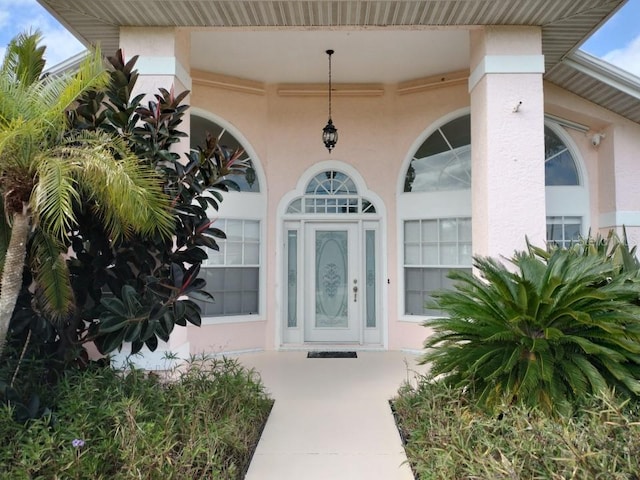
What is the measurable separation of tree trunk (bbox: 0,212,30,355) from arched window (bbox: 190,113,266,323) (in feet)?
13.0

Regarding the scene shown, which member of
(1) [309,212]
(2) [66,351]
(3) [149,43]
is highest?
(3) [149,43]

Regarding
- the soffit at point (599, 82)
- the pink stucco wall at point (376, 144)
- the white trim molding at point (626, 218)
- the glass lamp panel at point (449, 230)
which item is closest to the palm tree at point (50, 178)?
the pink stucco wall at point (376, 144)

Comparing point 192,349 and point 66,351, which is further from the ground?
point 66,351

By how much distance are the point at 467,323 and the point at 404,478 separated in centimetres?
150

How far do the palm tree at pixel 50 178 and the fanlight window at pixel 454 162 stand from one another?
202 inches

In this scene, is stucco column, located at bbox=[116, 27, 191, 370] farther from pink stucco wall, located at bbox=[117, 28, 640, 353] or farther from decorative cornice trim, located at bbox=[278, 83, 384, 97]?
decorative cornice trim, located at bbox=[278, 83, 384, 97]

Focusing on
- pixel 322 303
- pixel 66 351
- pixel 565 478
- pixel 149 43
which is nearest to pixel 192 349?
pixel 322 303

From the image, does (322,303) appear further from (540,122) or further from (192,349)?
(540,122)

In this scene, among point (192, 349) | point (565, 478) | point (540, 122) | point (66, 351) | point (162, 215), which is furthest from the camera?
point (192, 349)

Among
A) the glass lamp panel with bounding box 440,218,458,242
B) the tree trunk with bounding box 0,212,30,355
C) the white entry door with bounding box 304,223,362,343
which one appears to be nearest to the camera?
the tree trunk with bounding box 0,212,30,355

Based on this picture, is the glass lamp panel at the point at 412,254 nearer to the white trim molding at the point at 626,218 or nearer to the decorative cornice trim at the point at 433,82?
the decorative cornice trim at the point at 433,82

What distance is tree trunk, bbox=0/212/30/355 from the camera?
371 cm

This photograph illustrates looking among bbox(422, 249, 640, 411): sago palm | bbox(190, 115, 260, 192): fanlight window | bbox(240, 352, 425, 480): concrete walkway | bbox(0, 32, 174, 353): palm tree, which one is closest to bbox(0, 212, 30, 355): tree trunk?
bbox(0, 32, 174, 353): palm tree

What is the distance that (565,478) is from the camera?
2.89 metres
